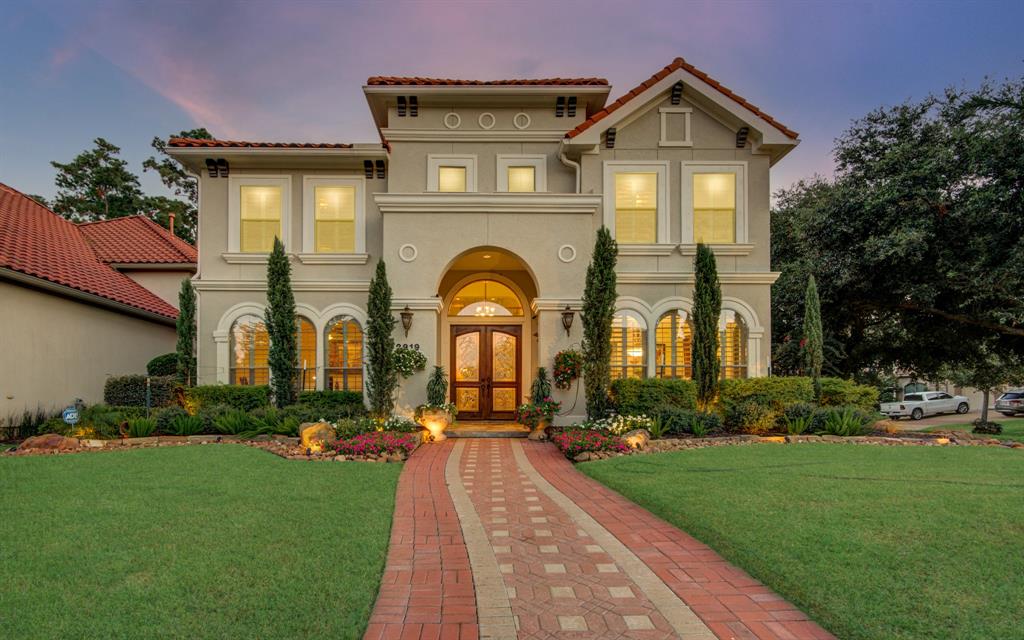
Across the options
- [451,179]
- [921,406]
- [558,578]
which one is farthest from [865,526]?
[921,406]

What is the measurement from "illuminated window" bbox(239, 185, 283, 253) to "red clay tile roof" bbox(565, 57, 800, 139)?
7.34 metres

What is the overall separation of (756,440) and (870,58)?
13.8m

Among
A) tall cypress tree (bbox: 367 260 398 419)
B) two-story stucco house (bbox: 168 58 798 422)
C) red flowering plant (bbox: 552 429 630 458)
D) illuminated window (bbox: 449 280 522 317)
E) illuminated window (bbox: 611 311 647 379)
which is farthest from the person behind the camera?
illuminated window (bbox: 449 280 522 317)

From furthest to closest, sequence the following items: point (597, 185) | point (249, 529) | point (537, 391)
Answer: point (597, 185) < point (537, 391) < point (249, 529)

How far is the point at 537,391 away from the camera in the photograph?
11.6 metres

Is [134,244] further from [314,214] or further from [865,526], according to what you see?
[865,526]

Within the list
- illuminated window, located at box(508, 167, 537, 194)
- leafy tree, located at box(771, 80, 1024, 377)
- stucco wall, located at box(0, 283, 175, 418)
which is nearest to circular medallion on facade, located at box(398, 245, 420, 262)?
illuminated window, located at box(508, 167, 537, 194)

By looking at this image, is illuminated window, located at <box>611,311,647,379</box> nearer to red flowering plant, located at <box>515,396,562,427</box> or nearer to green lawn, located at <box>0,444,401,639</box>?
red flowering plant, located at <box>515,396,562,427</box>

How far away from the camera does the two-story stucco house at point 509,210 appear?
1197 cm

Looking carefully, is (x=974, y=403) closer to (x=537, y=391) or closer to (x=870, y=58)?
(x=870, y=58)

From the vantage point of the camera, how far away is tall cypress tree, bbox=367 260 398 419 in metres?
11.1

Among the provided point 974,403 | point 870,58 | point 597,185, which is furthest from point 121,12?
point 974,403

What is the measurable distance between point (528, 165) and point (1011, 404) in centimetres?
3096

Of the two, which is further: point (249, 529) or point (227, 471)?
point (227, 471)
